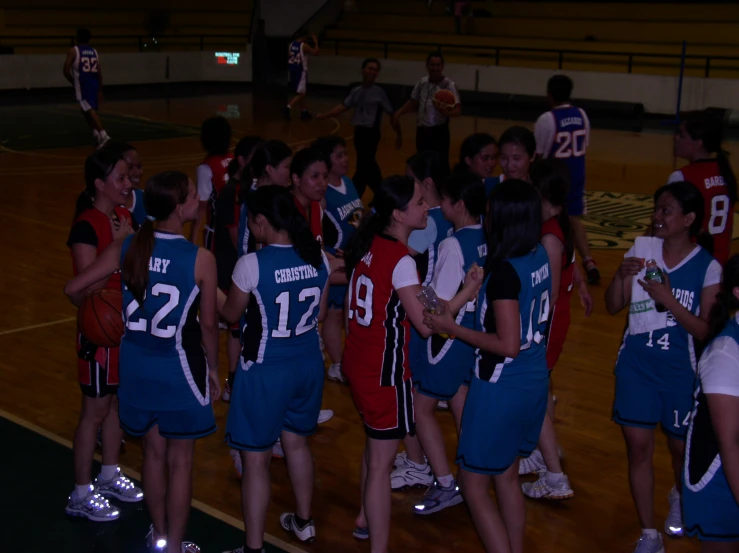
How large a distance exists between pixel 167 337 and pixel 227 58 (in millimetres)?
22473

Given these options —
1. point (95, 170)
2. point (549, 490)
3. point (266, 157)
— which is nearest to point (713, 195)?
point (549, 490)

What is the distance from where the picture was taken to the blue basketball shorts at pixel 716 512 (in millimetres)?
2996

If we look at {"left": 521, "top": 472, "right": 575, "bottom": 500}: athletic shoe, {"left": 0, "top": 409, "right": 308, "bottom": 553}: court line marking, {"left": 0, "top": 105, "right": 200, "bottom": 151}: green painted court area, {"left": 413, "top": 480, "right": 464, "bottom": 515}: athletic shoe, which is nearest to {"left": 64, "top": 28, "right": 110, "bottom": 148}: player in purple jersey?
{"left": 0, "top": 105, "right": 200, "bottom": 151}: green painted court area

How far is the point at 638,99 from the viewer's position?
66.1 ft

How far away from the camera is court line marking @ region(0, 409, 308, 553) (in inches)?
169

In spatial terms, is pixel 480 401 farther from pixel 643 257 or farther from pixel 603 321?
pixel 603 321

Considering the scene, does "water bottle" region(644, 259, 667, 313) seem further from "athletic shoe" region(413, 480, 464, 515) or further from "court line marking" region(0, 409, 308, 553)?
"court line marking" region(0, 409, 308, 553)

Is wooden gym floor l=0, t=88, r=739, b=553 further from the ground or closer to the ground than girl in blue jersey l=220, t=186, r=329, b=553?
closer to the ground

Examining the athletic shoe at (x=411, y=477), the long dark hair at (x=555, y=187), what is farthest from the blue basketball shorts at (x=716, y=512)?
the athletic shoe at (x=411, y=477)

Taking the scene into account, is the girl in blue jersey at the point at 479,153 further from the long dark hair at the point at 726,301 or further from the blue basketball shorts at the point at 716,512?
the blue basketball shorts at the point at 716,512

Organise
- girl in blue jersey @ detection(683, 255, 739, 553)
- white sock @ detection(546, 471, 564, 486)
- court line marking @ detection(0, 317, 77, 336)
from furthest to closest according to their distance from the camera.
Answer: court line marking @ detection(0, 317, 77, 336)
white sock @ detection(546, 471, 564, 486)
girl in blue jersey @ detection(683, 255, 739, 553)

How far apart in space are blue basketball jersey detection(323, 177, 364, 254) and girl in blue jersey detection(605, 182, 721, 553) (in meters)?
2.15

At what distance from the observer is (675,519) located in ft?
14.6

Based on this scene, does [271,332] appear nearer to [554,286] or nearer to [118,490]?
[554,286]
